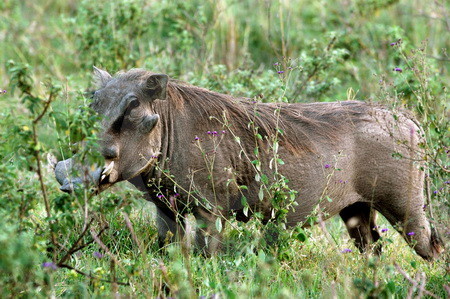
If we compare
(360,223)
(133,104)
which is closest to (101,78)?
(133,104)

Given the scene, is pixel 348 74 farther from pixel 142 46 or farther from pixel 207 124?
pixel 207 124

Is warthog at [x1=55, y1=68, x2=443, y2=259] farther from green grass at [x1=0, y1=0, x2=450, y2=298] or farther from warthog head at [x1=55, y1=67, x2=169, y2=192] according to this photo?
green grass at [x1=0, y1=0, x2=450, y2=298]

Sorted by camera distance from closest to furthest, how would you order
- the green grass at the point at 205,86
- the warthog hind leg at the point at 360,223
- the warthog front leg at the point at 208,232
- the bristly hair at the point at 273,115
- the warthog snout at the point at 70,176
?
the green grass at the point at 205,86 < the warthog snout at the point at 70,176 < the warthog front leg at the point at 208,232 < the bristly hair at the point at 273,115 < the warthog hind leg at the point at 360,223

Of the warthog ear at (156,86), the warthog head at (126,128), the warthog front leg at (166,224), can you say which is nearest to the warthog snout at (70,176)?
the warthog head at (126,128)

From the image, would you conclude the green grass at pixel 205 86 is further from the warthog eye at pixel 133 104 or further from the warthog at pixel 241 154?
the warthog eye at pixel 133 104

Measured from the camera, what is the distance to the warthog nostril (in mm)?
3932

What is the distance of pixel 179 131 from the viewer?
428 centimetres

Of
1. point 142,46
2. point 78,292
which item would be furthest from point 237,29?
point 78,292

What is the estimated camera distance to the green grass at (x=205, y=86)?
325 cm

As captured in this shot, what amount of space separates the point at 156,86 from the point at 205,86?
6.60 ft

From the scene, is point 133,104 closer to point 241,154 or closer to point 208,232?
point 241,154

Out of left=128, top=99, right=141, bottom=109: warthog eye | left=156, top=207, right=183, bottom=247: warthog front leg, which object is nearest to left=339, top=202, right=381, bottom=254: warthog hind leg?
left=156, top=207, right=183, bottom=247: warthog front leg

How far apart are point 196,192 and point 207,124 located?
47 cm

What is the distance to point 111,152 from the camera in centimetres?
394
